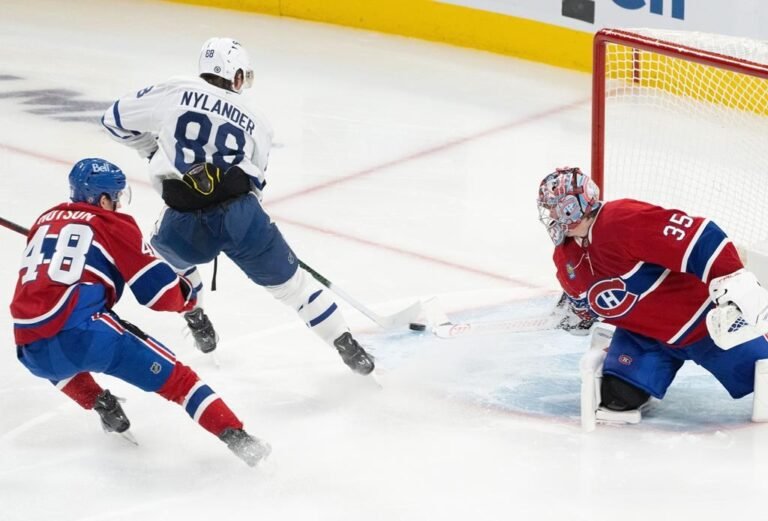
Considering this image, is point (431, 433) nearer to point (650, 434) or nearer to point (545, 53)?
point (650, 434)

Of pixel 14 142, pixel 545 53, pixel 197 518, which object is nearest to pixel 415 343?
pixel 197 518

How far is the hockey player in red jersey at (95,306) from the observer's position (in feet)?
10.7

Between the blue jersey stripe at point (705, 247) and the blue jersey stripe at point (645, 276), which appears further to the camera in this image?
the blue jersey stripe at point (645, 276)

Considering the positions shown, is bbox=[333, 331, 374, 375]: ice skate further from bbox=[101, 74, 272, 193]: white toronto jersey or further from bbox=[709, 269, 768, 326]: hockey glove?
bbox=[709, 269, 768, 326]: hockey glove

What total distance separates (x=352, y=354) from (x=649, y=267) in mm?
828

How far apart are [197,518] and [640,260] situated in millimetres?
1176

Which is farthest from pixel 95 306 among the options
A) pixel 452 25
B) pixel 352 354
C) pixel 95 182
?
pixel 452 25

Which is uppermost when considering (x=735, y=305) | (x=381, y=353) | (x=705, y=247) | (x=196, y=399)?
(x=705, y=247)

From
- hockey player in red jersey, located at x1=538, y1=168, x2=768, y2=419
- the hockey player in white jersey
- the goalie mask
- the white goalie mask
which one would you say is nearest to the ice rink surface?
hockey player in red jersey, located at x1=538, y1=168, x2=768, y2=419

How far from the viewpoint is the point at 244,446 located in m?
3.28

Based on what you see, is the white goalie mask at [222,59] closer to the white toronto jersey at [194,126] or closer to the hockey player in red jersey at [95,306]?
the white toronto jersey at [194,126]

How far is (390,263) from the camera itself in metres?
4.84

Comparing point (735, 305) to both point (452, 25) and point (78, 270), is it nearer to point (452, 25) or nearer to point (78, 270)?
point (78, 270)

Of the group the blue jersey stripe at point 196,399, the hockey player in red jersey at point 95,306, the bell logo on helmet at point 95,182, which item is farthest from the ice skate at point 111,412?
the bell logo on helmet at point 95,182
